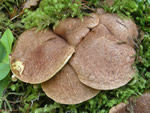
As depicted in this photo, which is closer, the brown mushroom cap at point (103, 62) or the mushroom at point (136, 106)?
the brown mushroom cap at point (103, 62)

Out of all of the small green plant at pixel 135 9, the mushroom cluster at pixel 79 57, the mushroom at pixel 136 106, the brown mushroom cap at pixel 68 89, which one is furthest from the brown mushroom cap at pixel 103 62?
the small green plant at pixel 135 9

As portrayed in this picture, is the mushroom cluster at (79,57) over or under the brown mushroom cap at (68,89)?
over

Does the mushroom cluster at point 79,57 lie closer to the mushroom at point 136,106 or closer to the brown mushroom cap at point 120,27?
the brown mushroom cap at point 120,27

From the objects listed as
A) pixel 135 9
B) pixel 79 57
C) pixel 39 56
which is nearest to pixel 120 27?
pixel 135 9

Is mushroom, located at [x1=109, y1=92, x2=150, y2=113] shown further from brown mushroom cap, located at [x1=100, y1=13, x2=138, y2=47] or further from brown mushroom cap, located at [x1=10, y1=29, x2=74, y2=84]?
brown mushroom cap, located at [x1=10, y1=29, x2=74, y2=84]

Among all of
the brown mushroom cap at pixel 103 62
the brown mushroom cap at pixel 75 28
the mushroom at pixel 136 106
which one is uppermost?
the brown mushroom cap at pixel 75 28

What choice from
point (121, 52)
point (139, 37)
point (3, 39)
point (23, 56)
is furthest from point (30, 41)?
point (139, 37)

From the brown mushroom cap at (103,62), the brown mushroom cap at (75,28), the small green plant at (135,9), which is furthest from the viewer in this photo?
the small green plant at (135,9)
